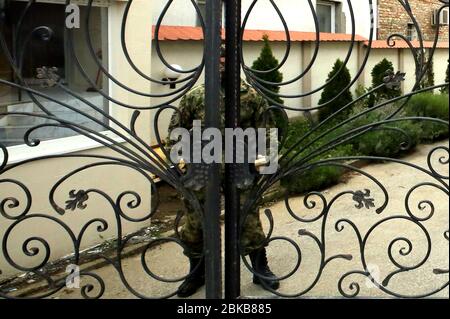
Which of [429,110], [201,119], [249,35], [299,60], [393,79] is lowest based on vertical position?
[429,110]

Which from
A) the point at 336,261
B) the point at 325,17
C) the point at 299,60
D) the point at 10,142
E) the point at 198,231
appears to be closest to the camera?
the point at 198,231

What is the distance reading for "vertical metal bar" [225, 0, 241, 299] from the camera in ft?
5.92

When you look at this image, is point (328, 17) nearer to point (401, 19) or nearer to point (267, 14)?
point (401, 19)

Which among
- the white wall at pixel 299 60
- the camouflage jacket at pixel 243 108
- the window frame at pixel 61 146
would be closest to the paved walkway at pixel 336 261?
the camouflage jacket at pixel 243 108

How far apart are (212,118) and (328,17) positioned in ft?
30.2

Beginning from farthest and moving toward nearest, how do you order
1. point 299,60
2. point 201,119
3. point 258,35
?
1. point 299,60
2. point 258,35
3. point 201,119

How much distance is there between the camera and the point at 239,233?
1.89 m

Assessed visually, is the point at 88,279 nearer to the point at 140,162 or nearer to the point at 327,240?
the point at 327,240

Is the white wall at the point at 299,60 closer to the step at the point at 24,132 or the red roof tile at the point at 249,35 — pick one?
the red roof tile at the point at 249,35

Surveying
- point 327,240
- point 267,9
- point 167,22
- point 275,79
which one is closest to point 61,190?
point 327,240

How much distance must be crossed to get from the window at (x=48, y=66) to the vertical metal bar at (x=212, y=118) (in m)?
1.91

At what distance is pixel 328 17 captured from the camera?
10.4m

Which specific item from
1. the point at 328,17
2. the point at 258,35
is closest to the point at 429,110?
the point at 328,17
